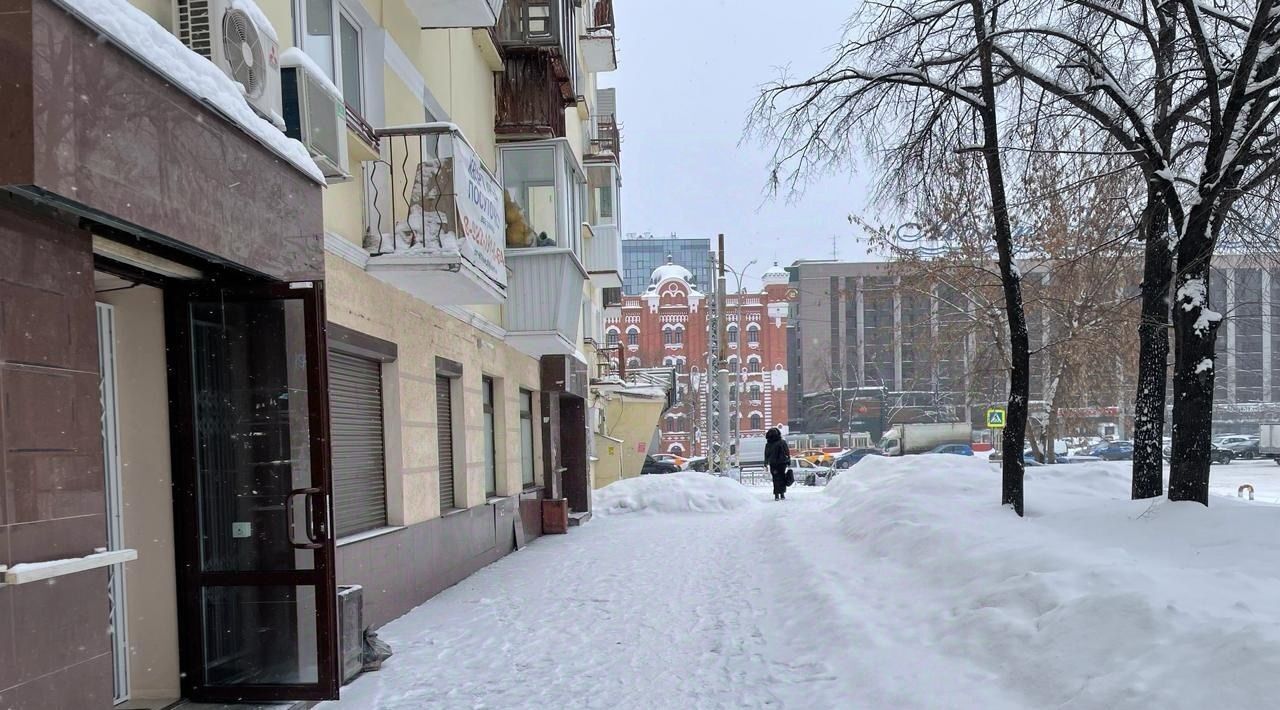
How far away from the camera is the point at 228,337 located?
5.03 m

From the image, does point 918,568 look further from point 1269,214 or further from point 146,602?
point 146,602

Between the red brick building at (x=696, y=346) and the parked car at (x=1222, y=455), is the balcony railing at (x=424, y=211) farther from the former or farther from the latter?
the red brick building at (x=696, y=346)

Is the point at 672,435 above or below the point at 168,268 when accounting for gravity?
below

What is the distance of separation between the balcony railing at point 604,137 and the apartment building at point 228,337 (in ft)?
36.6

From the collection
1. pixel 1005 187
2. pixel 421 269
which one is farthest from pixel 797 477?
pixel 421 269

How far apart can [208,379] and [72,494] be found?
1.83 metres

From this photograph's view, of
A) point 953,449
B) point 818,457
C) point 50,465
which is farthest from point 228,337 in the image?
point 818,457

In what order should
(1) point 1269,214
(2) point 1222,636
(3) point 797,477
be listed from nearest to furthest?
1. (2) point 1222,636
2. (1) point 1269,214
3. (3) point 797,477

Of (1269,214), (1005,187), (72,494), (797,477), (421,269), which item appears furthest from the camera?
(797,477)

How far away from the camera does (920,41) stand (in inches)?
357

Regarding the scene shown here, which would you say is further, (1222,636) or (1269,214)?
(1269,214)

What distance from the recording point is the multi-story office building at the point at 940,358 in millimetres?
13763

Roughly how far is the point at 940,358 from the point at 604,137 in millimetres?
11039

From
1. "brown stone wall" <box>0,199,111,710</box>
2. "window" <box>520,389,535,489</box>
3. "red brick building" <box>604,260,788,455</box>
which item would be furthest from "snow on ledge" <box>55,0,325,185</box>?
"red brick building" <box>604,260,788,455</box>
